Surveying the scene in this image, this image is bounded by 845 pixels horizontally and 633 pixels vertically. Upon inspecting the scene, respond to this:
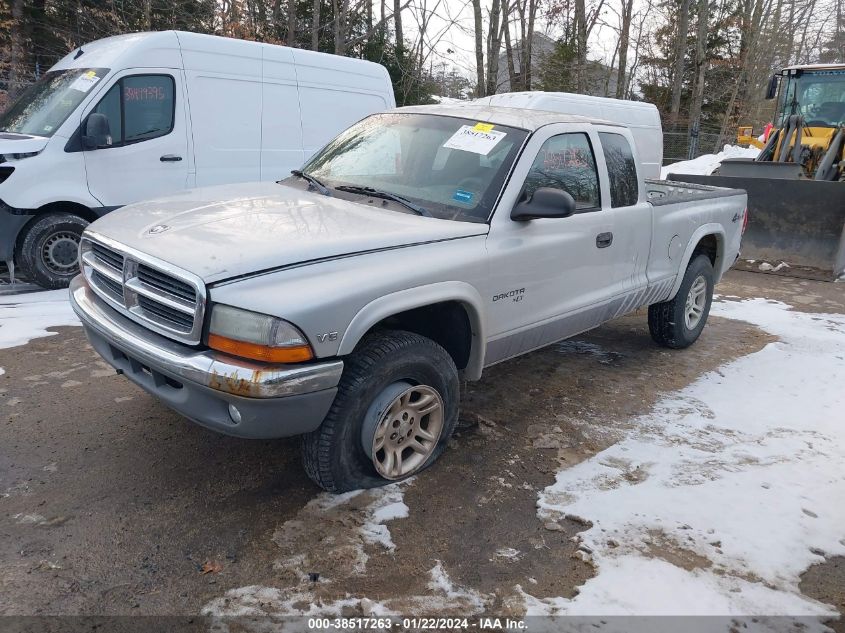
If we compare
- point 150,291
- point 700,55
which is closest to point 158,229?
point 150,291

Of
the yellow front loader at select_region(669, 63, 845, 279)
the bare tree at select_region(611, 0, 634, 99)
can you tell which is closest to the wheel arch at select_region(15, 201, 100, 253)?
the yellow front loader at select_region(669, 63, 845, 279)

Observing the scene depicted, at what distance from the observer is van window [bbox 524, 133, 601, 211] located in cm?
380

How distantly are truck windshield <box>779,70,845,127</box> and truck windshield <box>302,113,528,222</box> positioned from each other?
10364 mm

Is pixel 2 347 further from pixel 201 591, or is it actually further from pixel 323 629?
pixel 323 629

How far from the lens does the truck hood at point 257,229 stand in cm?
270

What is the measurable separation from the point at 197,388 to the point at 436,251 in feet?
4.18

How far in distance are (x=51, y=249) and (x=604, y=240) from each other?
17.8 ft

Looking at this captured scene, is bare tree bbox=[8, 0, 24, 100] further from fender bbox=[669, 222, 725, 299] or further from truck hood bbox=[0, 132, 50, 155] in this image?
fender bbox=[669, 222, 725, 299]

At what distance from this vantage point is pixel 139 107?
682cm

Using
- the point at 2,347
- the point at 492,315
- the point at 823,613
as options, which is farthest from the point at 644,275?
the point at 2,347

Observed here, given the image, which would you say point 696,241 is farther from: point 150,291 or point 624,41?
point 624,41

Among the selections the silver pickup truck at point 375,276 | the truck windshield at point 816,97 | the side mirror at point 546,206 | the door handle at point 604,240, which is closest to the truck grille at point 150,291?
→ the silver pickup truck at point 375,276

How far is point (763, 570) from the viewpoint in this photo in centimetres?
278

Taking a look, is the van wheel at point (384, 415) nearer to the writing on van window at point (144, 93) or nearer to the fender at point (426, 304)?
the fender at point (426, 304)
